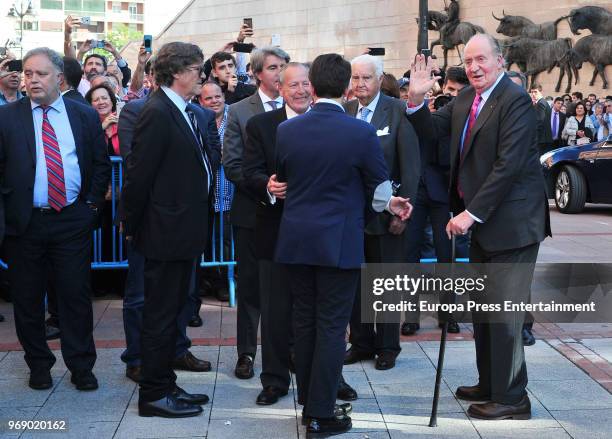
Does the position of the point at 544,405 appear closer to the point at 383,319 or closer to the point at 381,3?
the point at 383,319

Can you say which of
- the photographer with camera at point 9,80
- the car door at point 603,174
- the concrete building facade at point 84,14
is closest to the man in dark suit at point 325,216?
the photographer with camera at point 9,80

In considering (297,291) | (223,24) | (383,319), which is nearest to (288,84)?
(297,291)

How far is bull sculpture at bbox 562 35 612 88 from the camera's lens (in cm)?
2642

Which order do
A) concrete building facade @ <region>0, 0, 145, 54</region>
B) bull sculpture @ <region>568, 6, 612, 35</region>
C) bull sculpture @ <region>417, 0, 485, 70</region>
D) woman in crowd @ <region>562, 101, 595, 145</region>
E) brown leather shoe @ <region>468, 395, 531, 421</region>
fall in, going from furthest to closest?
concrete building facade @ <region>0, 0, 145, 54</region> → bull sculpture @ <region>417, 0, 485, 70</region> → bull sculpture @ <region>568, 6, 612, 35</region> → woman in crowd @ <region>562, 101, 595, 145</region> → brown leather shoe @ <region>468, 395, 531, 421</region>

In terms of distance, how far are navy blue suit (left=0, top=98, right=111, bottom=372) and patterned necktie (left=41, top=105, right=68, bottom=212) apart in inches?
2.6

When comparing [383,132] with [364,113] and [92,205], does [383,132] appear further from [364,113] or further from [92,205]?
[92,205]

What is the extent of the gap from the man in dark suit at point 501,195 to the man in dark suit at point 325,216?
657mm

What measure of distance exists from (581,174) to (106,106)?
9342 mm

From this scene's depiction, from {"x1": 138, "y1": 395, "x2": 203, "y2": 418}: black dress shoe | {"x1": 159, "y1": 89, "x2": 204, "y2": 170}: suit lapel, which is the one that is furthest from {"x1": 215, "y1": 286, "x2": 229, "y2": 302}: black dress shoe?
{"x1": 159, "y1": 89, "x2": 204, "y2": 170}: suit lapel

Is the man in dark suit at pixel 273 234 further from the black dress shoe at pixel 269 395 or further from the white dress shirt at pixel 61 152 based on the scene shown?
the white dress shirt at pixel 61 152

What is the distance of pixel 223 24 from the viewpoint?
3862 centimetres

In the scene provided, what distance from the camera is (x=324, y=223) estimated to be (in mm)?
4707

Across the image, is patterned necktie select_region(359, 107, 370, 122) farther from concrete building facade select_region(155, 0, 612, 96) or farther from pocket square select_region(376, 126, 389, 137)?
concrete building facade select_region(155, 0, 612, 96)

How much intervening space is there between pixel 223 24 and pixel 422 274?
106 ft
